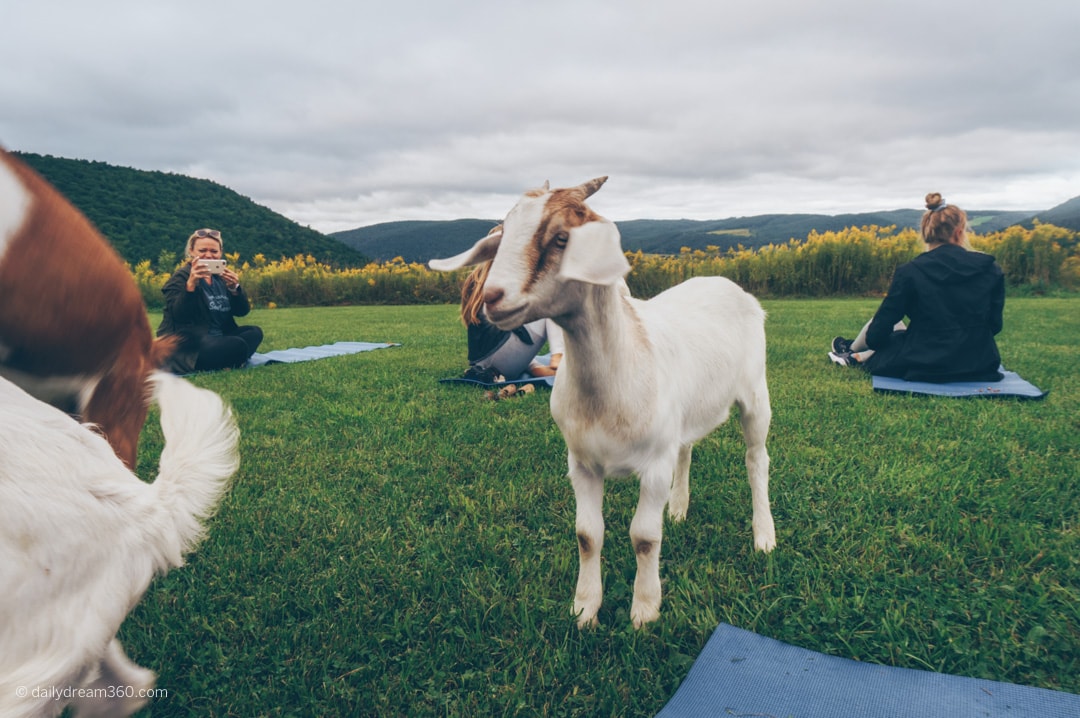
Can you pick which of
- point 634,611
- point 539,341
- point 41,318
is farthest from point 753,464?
point 539,341

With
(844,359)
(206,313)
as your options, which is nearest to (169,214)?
(206,313)

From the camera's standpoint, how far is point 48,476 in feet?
4.19

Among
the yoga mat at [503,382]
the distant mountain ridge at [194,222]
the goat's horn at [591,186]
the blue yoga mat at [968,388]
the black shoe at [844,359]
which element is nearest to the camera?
the goat's horn at [591,186]

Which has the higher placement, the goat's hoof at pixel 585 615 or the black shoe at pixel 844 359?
the black shoe at pixel 844 359

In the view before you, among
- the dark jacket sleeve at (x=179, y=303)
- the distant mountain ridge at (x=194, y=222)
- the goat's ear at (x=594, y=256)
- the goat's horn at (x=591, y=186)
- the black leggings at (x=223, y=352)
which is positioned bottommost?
the black leggings at (x=223, y=352)

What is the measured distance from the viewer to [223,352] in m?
6.96

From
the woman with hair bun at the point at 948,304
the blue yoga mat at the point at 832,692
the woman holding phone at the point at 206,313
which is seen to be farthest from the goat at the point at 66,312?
the woman with hair bun at the point at 948,304

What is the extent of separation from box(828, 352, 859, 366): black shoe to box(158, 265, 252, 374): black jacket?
755 cm

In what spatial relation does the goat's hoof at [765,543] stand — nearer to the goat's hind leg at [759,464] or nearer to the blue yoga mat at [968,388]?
the goat's hind leg at [759,464]

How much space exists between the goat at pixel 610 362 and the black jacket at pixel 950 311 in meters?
3.90

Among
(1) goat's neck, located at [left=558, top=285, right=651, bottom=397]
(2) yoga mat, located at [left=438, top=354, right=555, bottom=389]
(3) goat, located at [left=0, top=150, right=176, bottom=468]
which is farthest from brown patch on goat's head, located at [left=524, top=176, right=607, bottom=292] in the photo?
(2) yoga mat, located at [left=438, top=354, right=555, bottom=389]

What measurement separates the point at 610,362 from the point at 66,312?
1656 millimetres

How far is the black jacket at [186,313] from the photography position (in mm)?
6371

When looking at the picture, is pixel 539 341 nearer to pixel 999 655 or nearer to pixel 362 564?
pixel 362 564
